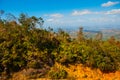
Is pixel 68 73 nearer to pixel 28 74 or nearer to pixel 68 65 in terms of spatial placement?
pixel 68 65

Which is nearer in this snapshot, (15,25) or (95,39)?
(15,25)

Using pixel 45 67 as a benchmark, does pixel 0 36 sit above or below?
above

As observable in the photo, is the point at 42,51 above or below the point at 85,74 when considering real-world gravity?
above

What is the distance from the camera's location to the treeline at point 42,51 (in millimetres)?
13898

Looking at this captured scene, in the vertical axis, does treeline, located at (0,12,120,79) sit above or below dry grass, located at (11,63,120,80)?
above

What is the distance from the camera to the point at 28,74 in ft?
44.7

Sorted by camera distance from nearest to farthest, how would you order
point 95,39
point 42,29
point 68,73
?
point 68,73, point 42,29, point 95,39

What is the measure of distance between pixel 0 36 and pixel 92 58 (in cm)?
650

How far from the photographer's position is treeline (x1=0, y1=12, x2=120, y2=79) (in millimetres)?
13898

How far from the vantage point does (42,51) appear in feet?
48.5

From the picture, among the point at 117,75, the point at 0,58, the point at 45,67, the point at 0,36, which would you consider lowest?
the point at 117,75

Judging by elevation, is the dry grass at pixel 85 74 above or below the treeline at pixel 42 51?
below

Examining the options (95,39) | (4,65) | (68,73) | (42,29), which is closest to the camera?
(4,65)

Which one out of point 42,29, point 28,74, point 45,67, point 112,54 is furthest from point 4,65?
point 112,54
